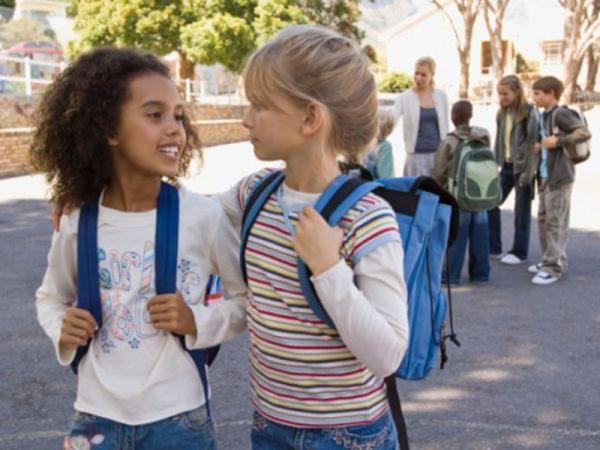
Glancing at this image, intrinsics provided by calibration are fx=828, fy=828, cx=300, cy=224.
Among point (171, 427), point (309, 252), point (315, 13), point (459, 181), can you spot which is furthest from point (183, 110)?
point (315, 13)

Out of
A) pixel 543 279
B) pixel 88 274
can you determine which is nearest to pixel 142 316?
pixel 88 274

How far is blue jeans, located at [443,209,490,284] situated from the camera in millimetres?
6941

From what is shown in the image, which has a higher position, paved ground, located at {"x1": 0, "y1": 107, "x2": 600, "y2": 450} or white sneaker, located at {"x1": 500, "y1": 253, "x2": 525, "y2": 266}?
paved ground, located at {"x1": 0, "y1": 107, "x2": 600, "y2": 450}

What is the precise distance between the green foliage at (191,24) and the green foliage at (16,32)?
2.07m

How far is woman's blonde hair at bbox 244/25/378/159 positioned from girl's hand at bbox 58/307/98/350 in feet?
2.07

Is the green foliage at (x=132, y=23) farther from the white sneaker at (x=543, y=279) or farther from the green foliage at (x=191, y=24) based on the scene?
the white sneaker at (x=543, y=279)

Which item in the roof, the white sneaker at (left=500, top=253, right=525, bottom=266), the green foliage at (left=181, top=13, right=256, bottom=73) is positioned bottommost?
the white sneaker at (left=500, top=253, right=525, bottom=266)

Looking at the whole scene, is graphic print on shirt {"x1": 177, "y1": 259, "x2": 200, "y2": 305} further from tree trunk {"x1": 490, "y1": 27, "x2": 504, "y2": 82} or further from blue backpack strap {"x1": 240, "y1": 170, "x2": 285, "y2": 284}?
tree trunk {"x1": 490, "y1": 27, "x2": 504, "y2": 82}

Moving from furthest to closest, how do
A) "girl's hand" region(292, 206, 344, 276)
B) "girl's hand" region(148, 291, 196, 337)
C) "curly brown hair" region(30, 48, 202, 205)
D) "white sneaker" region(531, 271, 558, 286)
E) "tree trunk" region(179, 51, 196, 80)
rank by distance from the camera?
"tree trunk" region(179, 51, 196, 80) → "white sneaker" region(531, 271, 558, 286) → "curly brown hair" region(30, 48, 202, 205) → "girl's hand" region(148, 291, 196, 337) → "girl's hand" region(292, 206, 344, 276)

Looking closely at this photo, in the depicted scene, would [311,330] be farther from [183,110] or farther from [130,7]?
[130,7]

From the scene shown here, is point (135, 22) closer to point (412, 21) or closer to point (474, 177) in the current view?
point (474, 177)

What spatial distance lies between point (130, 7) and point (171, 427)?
97.8ft

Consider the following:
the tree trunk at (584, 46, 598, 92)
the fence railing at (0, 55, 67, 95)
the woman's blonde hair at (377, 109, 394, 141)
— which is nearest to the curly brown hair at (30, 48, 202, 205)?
the woman's blonde hair at (377, 109, 394, 141)

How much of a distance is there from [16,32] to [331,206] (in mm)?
26145
